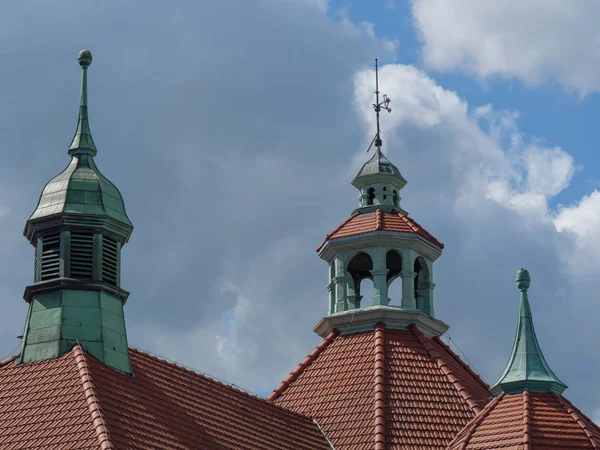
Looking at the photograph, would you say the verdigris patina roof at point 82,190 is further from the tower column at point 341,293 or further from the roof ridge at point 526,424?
the tower column at point 341,293

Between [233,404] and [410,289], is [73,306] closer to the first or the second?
[233,404]

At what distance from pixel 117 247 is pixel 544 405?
1176 centimetres

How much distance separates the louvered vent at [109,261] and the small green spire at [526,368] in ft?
34.3

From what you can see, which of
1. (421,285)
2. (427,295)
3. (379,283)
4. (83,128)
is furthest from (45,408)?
(421,285)

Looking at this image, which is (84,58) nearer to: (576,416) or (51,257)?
(51,257)

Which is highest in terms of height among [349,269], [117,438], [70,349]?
[349,269]

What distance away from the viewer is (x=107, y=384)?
167ft

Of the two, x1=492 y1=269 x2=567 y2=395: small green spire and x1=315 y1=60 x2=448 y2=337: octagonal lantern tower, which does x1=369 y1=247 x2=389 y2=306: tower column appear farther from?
x1=492 y1=269 x2=567 y2=395: small green spire

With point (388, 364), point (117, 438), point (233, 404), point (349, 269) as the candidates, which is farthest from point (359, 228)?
point (117, 438)

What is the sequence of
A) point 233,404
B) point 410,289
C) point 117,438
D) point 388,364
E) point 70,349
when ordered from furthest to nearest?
point 410,289 → point 388,364 → point 233,404 → point 70,349 → point 117,438

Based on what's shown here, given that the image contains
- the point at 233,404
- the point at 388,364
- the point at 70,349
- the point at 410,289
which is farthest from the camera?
the point at 410,289

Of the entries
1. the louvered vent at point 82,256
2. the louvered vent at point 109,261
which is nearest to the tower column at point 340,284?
the louvered vent at point 109,261

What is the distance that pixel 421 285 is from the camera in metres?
66.4

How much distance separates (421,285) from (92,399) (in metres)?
19.3
